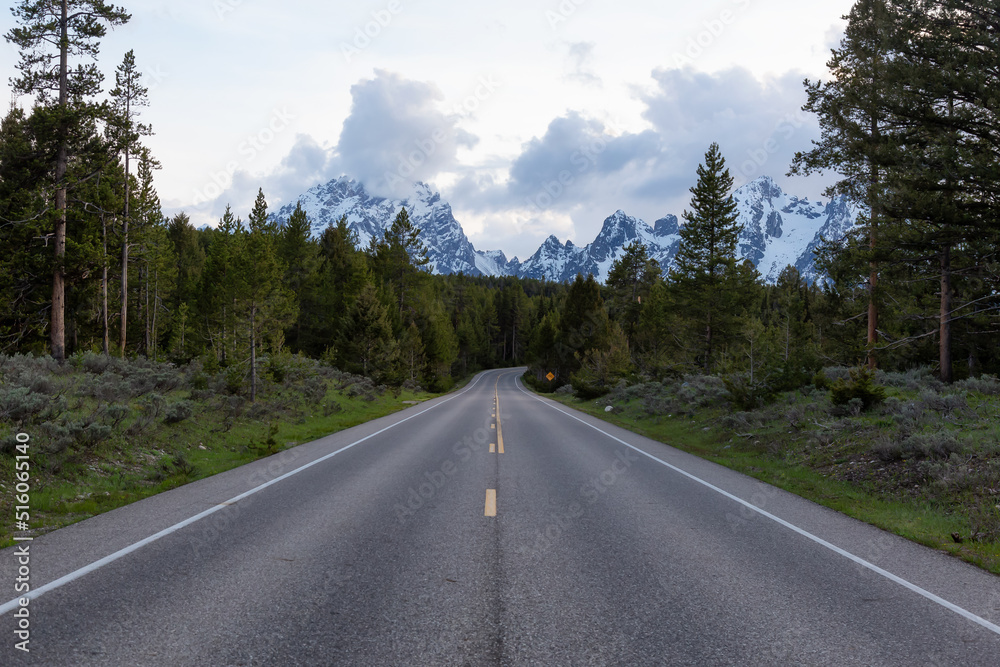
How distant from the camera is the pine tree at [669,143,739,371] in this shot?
35156 mm

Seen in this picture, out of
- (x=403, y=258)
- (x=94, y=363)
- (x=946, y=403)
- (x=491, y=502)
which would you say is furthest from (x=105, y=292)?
(x=946, y=403)

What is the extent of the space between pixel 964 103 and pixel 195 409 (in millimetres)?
23476

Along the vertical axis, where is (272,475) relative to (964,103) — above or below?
below

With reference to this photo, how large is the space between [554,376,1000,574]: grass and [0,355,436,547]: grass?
448 inches

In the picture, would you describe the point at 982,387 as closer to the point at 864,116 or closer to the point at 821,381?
the point at 821,381

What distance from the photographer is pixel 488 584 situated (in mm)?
4621

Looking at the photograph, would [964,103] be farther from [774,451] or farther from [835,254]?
[774,451]

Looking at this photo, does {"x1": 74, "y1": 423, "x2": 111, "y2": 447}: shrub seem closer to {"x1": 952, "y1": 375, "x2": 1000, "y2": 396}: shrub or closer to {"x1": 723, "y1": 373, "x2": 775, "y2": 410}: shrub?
{"x1": 723, "y1": 373, "x2": 775, "y2": 410}: shrub

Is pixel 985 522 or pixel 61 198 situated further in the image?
pixel 61 198

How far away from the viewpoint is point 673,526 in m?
→ 6.68

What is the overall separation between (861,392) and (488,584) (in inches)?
521

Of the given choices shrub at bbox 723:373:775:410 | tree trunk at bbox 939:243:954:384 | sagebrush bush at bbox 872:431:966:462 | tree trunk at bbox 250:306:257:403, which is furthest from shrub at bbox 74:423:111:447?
tree trunk at bbox 939:243:954:384

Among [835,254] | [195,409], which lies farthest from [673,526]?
[835,254]

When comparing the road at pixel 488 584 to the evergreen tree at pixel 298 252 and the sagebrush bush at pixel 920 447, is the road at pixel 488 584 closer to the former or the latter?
the sagebrush bush at pixel 920 447
